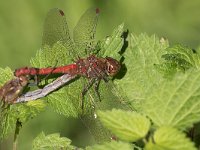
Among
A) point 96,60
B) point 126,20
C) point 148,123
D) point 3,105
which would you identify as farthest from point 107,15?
point 148,123

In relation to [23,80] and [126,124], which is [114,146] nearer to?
[126,124]

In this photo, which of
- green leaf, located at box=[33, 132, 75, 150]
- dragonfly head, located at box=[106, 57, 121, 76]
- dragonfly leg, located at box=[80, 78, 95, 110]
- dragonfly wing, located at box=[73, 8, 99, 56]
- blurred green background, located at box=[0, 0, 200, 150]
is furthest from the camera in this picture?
blurred green background, located at box=[0, 0, 200, 150]

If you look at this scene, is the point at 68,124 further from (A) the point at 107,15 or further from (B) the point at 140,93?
(B) the point at 140,93

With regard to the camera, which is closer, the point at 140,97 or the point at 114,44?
the point at 140,97

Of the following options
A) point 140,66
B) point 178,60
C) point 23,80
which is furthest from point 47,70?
point 178,60

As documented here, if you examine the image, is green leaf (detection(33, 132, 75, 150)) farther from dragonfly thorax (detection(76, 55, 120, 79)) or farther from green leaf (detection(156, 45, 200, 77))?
green leaf (detection(156, 45, 200, 77))

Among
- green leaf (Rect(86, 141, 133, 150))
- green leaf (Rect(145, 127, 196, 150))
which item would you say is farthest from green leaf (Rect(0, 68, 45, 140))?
green leaf (Rect(145, 127, 196, 150))

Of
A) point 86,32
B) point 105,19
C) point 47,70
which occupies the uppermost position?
point 105,19
